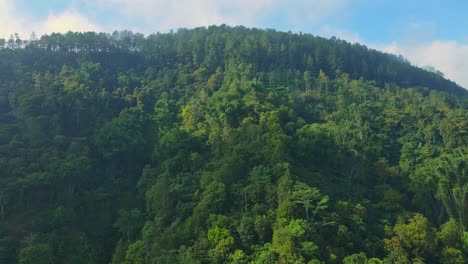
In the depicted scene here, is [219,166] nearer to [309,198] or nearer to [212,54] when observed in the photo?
[309,198]

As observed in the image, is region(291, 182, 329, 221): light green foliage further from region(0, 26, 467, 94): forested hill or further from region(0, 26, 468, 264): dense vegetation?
region(0, 26, 467, 94): forested hill

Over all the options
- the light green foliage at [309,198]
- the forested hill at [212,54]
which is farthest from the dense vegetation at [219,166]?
the forested hill at [212,54]

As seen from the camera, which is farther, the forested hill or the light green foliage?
the forested hill

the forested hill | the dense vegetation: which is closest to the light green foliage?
the dense vegetation

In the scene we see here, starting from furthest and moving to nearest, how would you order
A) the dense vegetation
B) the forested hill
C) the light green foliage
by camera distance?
the forested hill, the light green foliage, the dense vegetation

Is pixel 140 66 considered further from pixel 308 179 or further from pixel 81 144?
pixel 308 179

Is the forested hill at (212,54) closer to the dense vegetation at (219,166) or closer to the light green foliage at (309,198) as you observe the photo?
the dense vegetation at (219,166)

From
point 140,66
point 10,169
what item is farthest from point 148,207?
point 140,66
